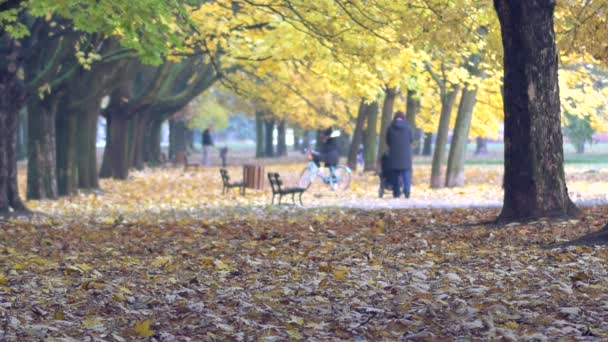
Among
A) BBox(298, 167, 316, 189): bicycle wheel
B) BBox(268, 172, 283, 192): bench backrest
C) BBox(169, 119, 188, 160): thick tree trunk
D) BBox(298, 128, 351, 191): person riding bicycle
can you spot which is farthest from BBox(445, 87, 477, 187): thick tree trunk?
BBox(169, 119, 188, 160): thick tree trunk

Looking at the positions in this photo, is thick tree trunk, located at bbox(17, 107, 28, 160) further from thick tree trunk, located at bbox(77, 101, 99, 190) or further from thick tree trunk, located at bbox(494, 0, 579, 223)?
thick tree trunk, located at bbox(494, 0, 579, 223)

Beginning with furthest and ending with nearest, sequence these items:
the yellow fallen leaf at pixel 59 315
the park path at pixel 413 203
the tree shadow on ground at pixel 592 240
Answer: the park path at pixel 413 203 → the tree shadow on ground at pixel 592 240 → the yellow fallen leaf at pixel 59 315

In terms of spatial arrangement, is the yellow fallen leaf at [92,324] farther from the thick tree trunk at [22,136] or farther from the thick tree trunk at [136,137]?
the thick tree trunk at [22,136]

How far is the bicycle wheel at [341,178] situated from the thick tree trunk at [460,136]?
10.2 ft

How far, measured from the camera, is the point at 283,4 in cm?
2003

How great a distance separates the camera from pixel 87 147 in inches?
1202

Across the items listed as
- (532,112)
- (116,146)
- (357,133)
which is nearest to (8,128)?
(532,112)

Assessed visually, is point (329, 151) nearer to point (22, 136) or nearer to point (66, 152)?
point (66, 152)

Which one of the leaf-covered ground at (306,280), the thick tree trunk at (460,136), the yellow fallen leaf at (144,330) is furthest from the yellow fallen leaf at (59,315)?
the thick tree trunk at (460,136)

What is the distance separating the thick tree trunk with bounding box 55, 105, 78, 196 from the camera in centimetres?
2753

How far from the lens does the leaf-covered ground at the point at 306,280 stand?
7848mm

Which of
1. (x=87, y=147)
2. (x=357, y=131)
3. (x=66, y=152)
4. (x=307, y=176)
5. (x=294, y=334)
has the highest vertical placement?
(x=357, y=131)

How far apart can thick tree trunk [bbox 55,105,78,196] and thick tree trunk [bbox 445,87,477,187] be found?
10.2 meters

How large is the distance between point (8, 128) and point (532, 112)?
1031cm
